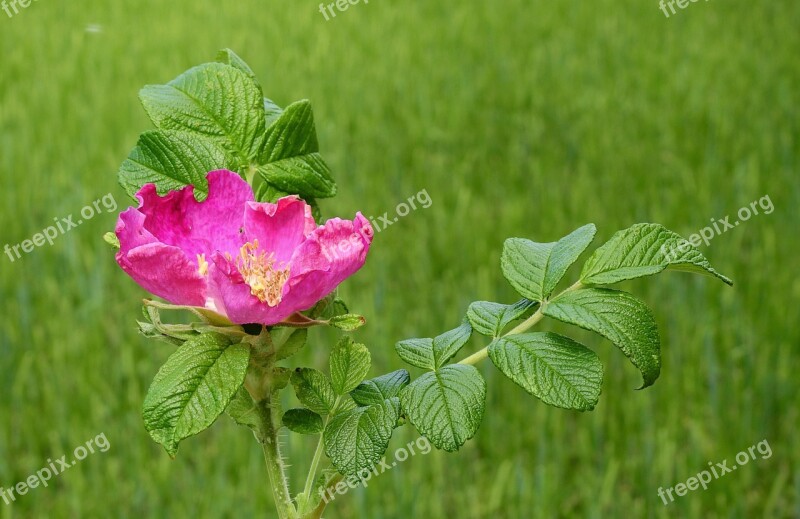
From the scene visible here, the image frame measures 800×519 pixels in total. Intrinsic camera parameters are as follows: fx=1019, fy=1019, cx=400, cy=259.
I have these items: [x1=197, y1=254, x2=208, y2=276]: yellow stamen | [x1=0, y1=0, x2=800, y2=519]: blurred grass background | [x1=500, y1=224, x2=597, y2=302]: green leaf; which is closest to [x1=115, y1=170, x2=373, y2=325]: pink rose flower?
[x1=197, y1=254, x2=208, y2=276]: yellow stamen

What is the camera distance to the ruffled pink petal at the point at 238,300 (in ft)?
1.18

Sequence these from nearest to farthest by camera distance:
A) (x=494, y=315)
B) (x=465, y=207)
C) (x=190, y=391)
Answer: (x=190, y=391) < (x=494, y=315) < (x=465, y=207)

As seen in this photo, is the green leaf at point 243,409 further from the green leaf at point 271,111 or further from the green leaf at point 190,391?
A: the green leaf at point 271,111

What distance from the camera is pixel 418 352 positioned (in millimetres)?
452

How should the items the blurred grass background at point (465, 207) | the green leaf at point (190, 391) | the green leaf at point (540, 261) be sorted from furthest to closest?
the blurred grass background at point (465, 207) < the green leaf at point (540, 261) < the green leaf at point (190, 391)

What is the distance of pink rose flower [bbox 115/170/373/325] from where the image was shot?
1.20ft

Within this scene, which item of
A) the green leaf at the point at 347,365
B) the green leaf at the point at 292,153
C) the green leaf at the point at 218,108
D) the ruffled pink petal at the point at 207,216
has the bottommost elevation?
the green leaf at the point at 347,365

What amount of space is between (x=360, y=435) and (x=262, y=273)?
7 centimetres

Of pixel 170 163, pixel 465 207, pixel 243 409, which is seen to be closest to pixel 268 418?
pixel 243 409

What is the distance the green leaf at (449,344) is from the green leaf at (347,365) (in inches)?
1.3

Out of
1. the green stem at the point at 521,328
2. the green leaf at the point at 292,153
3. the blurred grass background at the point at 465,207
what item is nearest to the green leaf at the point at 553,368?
the green stem at the point at 521,328

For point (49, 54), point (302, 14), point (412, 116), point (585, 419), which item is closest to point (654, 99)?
point (412, 116)

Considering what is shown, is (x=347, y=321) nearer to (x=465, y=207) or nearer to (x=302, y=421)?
(x=302, y=421)

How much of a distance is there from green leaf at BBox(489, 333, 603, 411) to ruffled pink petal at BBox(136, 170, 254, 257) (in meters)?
0.12
